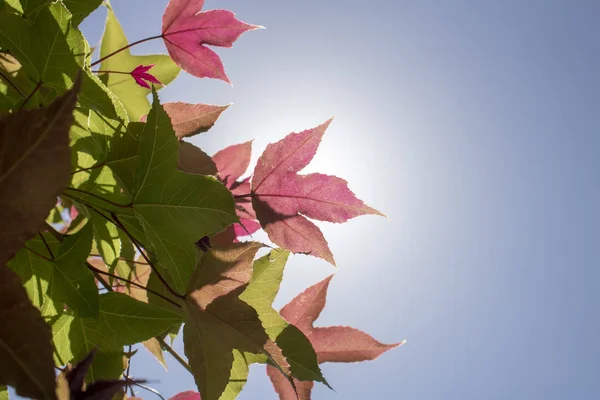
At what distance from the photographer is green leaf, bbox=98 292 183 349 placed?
1.52 feet

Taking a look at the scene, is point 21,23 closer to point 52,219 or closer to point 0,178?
point 0,178

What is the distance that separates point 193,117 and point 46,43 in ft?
0.56

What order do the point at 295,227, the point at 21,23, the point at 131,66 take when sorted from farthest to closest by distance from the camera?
the point at 131,66 → the point at 295,227 → the point at 21,23

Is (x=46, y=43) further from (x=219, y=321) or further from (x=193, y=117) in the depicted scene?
(x=219, y=321)

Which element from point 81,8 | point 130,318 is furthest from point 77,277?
point 81,8

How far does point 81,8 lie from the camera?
0.51 m

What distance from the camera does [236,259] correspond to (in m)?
0.49

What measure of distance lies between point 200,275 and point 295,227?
0.11m

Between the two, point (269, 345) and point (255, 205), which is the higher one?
point (255, 205)

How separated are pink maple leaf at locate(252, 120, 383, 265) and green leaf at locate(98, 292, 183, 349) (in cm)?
14

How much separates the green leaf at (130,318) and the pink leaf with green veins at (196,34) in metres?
0.32

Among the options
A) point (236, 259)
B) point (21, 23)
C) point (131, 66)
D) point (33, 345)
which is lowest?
point (33, 345)

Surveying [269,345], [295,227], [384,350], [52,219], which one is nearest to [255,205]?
[295,227]

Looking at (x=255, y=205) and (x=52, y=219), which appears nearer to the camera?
(x=255, y=205)
